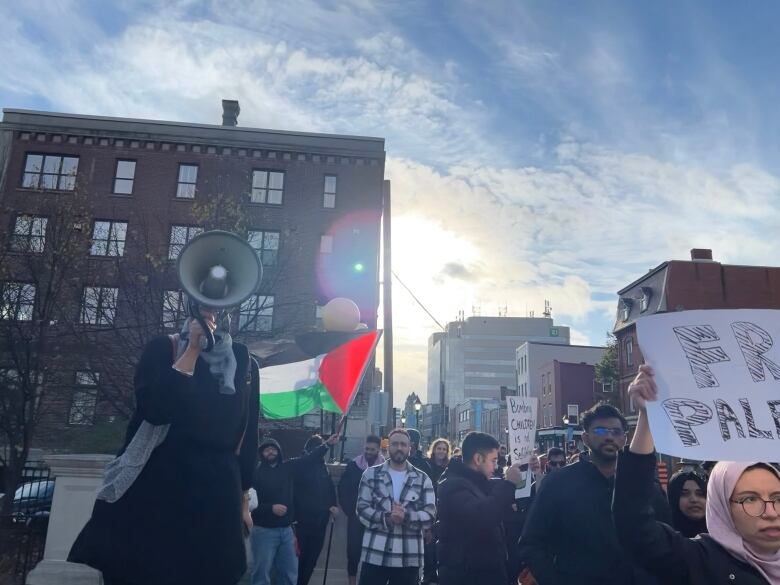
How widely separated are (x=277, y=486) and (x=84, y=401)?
1629 centimetres

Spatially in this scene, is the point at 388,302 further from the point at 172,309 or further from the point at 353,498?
the point at 172,309

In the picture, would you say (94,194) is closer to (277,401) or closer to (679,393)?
(277,401)

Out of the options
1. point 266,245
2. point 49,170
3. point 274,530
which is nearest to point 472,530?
point 274,530

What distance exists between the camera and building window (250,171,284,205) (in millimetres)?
30578

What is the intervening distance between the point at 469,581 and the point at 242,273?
132 inches

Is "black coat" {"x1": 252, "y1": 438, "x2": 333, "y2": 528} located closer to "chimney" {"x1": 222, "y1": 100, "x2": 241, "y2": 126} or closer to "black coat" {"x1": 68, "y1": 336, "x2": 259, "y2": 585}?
"black coat" {"x1": 68, "y1": 336, "x2": 259, "y2": 585}

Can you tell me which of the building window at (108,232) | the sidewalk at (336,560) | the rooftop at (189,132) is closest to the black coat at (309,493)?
the sidewalk at (336,560)

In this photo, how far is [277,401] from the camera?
29.5 ft

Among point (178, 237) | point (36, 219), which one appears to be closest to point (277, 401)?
point (36, 219)

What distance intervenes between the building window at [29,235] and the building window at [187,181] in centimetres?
1251

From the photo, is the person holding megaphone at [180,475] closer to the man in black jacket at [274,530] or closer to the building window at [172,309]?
the man in black jacket at [274,530]

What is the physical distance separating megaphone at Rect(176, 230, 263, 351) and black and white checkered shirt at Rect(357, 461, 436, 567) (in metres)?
3.69

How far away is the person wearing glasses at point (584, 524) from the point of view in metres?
3.81

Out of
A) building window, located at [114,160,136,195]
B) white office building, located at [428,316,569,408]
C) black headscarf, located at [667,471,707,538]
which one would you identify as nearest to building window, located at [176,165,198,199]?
building window, located at [114,160,136,195]
